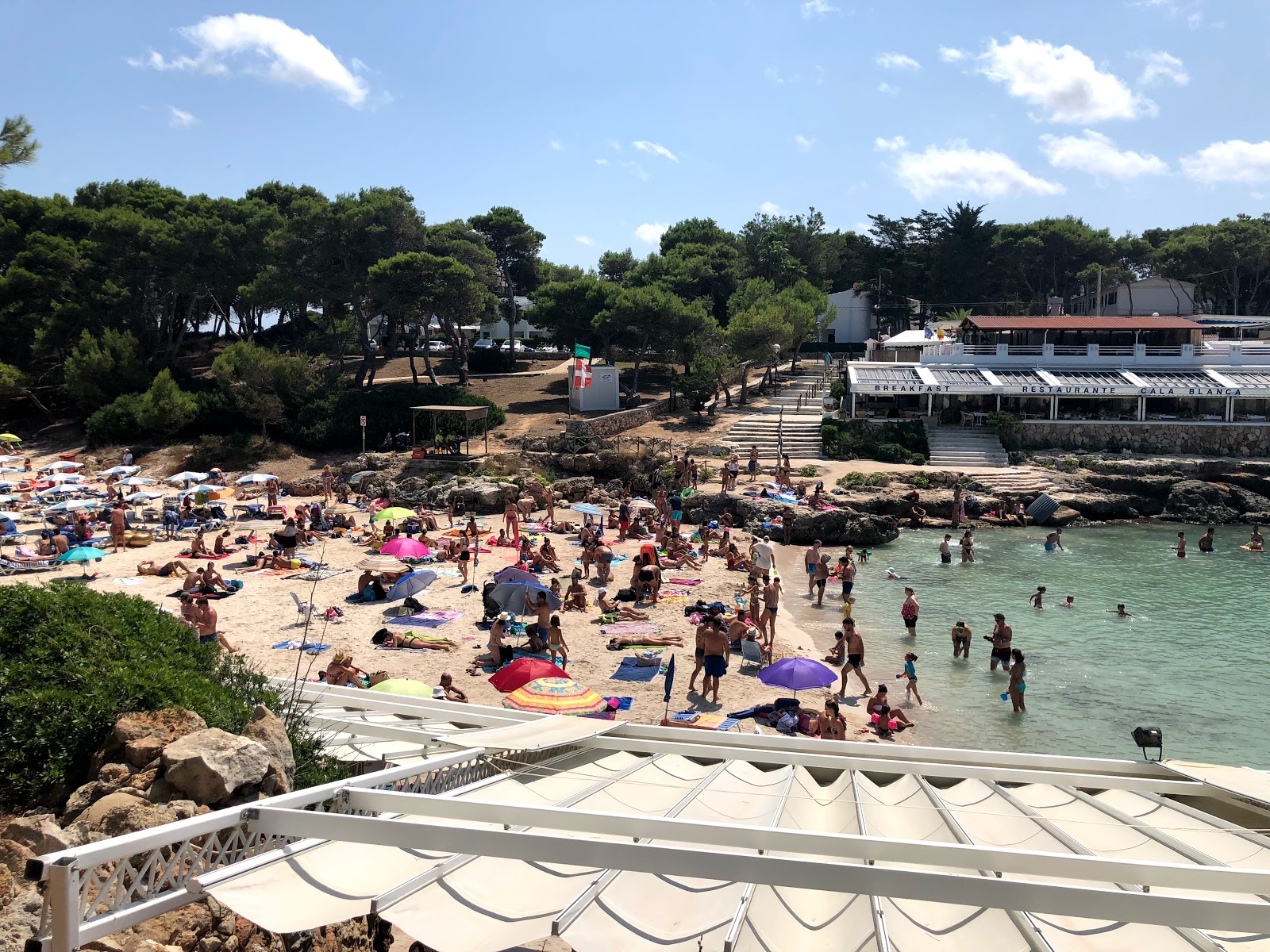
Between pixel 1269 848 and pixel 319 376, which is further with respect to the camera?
pixel 319 376

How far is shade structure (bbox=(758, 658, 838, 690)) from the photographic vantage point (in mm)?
12258

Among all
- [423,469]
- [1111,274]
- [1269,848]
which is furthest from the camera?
[1111,274]

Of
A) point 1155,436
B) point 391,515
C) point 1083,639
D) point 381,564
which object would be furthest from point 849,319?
point 381,564

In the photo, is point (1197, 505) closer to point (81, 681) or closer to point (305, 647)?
point (305, 647)

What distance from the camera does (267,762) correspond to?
528 centimetres

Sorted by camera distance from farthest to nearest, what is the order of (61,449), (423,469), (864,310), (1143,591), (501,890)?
(864,310) → (61,449) → (423,469) → (1143,591) → (501,890)

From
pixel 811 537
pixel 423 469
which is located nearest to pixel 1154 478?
pixel 811 537

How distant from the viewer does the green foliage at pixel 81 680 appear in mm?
5648

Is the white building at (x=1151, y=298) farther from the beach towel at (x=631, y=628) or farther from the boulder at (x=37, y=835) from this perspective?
the boulder at (x=37, y=835)

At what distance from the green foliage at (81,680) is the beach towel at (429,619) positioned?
8113 mm

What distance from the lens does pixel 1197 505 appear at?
30.8m

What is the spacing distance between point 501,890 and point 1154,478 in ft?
112

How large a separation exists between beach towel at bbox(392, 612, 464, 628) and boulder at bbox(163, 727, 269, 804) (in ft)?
35.6

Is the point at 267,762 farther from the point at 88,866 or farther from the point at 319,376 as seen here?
the point at 319,376
